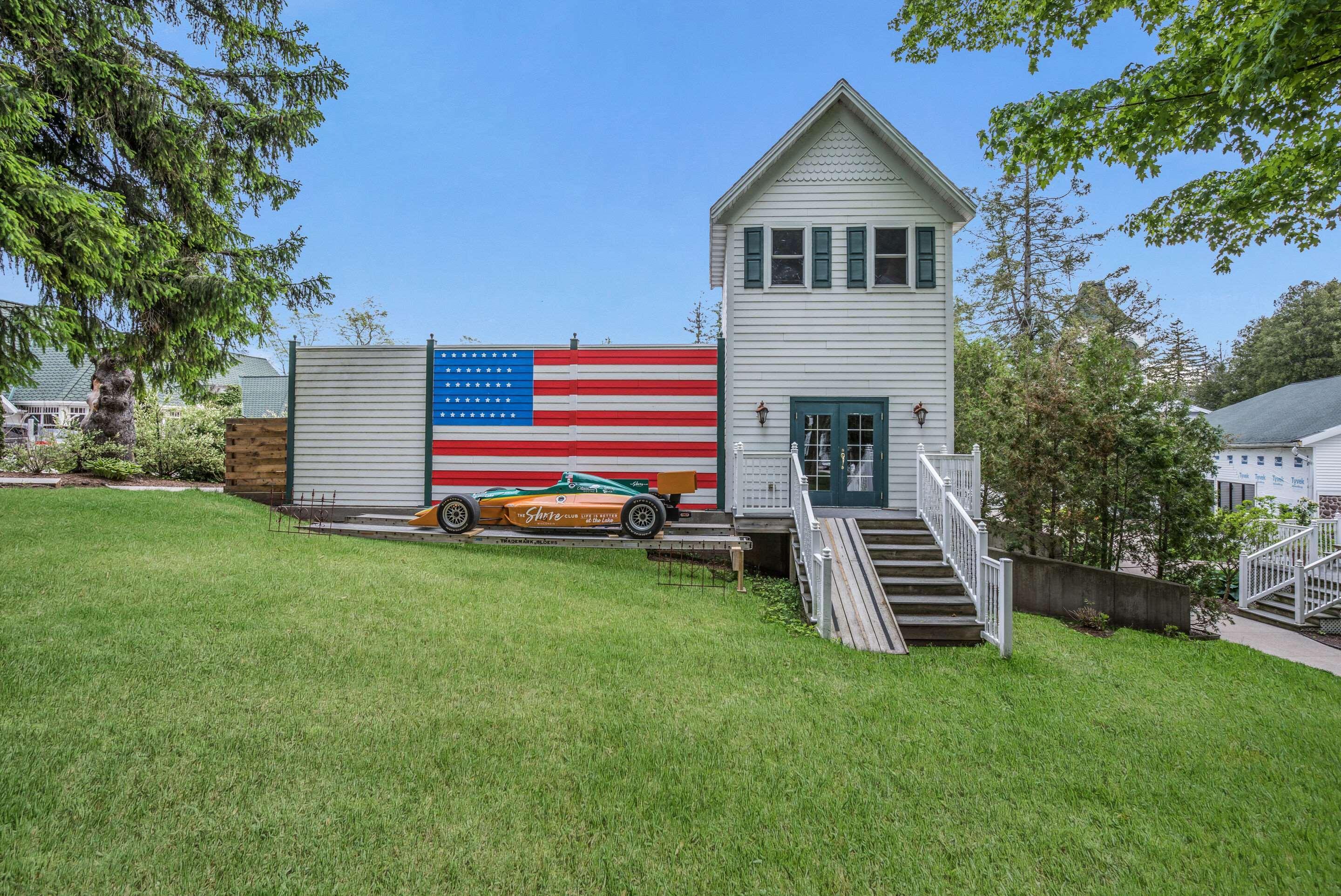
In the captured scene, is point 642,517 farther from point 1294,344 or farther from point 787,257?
point 1294,344

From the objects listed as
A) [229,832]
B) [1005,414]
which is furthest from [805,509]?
[229,832]

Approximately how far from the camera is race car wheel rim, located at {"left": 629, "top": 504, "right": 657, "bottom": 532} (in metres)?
8.57

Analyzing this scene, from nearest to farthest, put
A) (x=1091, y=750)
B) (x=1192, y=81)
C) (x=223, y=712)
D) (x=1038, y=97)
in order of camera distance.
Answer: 1. (x=223, y=712)
2. (x=1091, y=750)
3. (x=1192, y=81)
4. (x=1038, y=97)

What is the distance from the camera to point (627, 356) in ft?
35.4

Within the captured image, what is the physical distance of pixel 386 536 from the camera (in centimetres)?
1030

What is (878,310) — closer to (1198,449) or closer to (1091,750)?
(1198,449)

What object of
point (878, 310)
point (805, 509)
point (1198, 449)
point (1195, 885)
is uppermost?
point (878, 310)

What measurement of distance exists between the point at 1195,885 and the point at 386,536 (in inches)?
416

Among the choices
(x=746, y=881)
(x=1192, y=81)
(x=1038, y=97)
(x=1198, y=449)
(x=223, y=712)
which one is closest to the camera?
(x=746, y=881)

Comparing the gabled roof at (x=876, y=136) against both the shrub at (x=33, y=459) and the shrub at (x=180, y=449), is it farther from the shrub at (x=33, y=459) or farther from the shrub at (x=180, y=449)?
the shrub at (x=33, y=459)

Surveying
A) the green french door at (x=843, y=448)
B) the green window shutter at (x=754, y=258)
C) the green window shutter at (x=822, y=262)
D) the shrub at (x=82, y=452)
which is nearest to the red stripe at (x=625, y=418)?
the green french door at (x=843, y=448)

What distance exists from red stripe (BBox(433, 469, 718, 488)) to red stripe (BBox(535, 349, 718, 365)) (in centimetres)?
205

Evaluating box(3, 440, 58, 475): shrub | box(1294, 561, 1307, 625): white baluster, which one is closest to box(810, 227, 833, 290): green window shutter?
box(1294, 561, 1307, 625): white baluster

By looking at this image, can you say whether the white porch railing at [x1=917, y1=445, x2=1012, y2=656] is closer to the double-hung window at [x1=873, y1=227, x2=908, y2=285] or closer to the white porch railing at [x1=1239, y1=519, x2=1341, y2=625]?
the double-hung window at [x1=873, y1=227, x2=908, y2=285]
